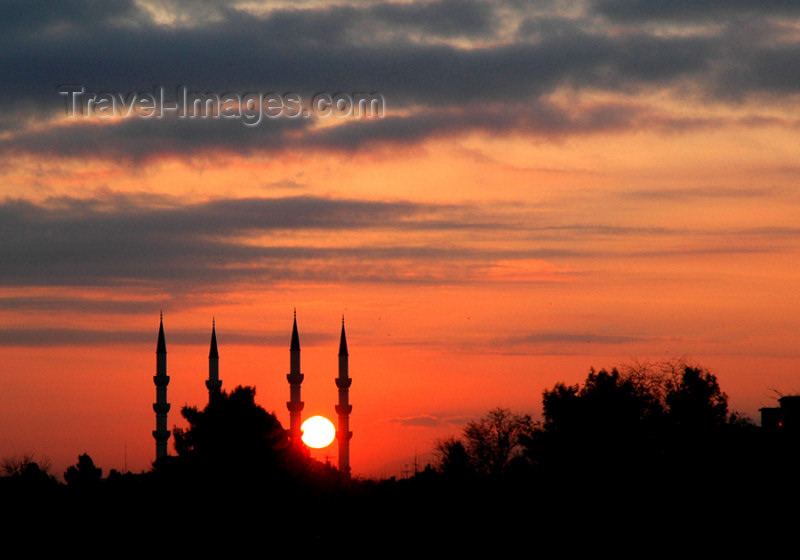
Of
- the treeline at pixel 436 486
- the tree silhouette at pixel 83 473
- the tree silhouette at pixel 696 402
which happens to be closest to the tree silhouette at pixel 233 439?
the treeline at pixel 436 486

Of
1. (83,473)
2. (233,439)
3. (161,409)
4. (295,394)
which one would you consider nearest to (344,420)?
(295,394)

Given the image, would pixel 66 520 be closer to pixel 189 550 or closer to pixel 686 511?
pixel 189 550

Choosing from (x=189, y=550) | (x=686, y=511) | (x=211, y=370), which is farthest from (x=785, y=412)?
(x=211, y=370)

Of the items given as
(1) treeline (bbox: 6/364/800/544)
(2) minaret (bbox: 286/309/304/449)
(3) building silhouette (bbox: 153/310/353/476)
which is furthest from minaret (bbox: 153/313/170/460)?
(1) treeline (bbox: 6/364/800/544)

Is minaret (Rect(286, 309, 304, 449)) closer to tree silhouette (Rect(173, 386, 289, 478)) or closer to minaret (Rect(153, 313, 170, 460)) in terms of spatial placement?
minaret (Rect(153, 313, 170, 460))

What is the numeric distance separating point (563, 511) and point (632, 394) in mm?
27251

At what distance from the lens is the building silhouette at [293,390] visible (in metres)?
95.8

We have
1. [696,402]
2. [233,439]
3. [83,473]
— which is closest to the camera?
[233,439]

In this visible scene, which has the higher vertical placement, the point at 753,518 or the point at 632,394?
the point at 632,394

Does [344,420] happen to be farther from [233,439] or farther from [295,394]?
[233,439]

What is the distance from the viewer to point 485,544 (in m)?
46.4

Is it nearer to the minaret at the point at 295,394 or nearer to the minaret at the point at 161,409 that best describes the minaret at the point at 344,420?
the minaret at the point at 295,394

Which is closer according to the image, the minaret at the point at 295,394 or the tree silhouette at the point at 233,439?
the tree silhouette at the point at 233,439

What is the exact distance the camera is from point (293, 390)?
9644 cm
